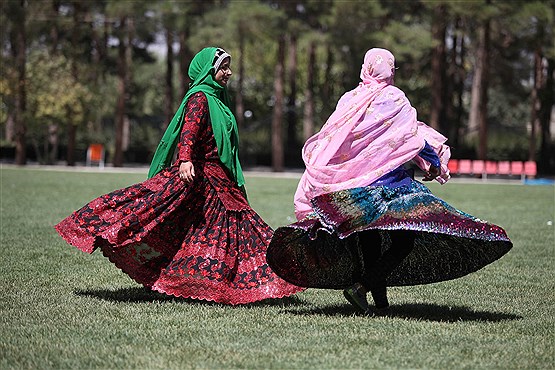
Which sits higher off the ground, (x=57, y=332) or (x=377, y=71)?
(x=377, y=71)

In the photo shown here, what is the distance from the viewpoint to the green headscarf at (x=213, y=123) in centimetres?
757

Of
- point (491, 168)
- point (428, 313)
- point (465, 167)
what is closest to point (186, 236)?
point (428, 313)

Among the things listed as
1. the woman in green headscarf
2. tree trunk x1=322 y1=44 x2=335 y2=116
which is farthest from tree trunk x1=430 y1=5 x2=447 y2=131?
the woman in green headscarf

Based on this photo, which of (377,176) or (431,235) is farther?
(431,235)

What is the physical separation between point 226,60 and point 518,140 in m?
42.1

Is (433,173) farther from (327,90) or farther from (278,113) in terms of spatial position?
(327,90)

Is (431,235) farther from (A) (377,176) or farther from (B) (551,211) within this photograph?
(B) (551,211)

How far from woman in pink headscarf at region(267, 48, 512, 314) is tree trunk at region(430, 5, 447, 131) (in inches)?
1269

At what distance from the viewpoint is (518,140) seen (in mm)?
48125

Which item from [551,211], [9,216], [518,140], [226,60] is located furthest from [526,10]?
[226,60]

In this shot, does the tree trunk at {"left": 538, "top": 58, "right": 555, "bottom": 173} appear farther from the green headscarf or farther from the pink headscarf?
the pink headscarf

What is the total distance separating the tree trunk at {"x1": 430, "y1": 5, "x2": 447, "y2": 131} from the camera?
3925cm

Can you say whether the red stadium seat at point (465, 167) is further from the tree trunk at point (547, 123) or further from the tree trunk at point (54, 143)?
the tree trunk at point (54, 143)

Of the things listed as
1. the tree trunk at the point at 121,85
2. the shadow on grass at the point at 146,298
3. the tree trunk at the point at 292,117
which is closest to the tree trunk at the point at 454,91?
the tree trunk at the point at 292,117
